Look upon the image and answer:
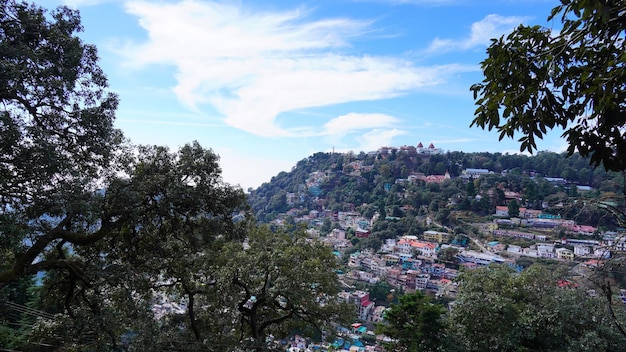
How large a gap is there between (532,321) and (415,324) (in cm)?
251

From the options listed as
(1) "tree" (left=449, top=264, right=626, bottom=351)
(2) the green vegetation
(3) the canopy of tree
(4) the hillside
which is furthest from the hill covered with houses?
(1) "tree" (left=449, top=264, right=626, bottom=351)

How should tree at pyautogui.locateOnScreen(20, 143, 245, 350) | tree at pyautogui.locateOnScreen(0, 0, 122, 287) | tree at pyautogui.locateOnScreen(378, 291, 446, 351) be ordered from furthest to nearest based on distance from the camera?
tree at pyautogui.locateOnScreen(378, 291, 446, 351) < tree at pyautogui.locateOnScreen(20, 143, 245, 350) < tree at pyautogui.locateOnScreen(0, 0, 122, 287)

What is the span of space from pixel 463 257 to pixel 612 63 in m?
35.0

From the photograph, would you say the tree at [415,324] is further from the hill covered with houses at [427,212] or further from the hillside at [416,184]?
the hillside at [416,184]

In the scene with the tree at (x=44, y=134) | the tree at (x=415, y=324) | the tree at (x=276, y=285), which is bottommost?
the tree at (x=415, y=324)

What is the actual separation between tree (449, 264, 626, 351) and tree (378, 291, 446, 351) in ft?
1.71

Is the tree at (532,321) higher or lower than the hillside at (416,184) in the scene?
lower

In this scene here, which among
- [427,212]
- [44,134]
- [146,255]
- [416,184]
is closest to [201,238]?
[146,255]

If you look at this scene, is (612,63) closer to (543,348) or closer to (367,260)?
(543,348)

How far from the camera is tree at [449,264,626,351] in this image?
740 centimetres

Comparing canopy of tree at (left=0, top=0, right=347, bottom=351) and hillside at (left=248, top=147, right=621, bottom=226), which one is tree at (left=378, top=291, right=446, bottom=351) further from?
hillside at (left=248, top=147, right=621, bottom=226)

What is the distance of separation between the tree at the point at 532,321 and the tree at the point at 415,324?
0.52 metres

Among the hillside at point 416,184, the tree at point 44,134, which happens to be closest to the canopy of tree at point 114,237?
the tree at point 44,134

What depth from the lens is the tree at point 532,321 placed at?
7.40 m
